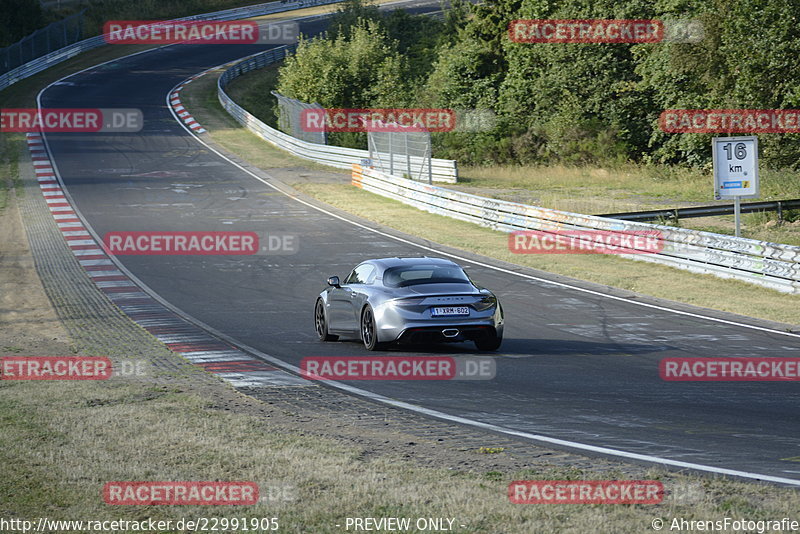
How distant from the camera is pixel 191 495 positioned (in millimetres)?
6887

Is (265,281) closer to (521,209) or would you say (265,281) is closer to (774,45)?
(521,209)

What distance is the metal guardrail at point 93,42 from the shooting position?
216 ft

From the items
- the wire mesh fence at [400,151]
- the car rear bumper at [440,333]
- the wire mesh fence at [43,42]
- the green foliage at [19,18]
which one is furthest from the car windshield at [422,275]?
the green foliage at [19,18]

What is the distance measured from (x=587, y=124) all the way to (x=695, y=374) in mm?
37780

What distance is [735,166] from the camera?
75.3ft

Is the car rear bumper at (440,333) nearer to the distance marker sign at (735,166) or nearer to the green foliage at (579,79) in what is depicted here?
the distance marker sign at (735,166)

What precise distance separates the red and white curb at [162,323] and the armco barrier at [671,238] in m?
11.8

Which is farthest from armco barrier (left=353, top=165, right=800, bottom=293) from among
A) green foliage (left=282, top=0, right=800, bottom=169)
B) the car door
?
green foliage (left=282, top=0, right=800, bottom=169)

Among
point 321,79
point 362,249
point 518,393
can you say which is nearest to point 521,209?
point 362,249

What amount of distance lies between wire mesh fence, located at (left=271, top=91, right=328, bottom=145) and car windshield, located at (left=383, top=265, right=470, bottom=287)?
3451cm

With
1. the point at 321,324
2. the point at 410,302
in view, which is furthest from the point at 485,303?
the point at 321,324

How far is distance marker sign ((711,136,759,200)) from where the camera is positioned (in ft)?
74.8

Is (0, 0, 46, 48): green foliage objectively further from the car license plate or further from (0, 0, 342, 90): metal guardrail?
the car license plate

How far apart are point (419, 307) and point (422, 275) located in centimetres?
96
